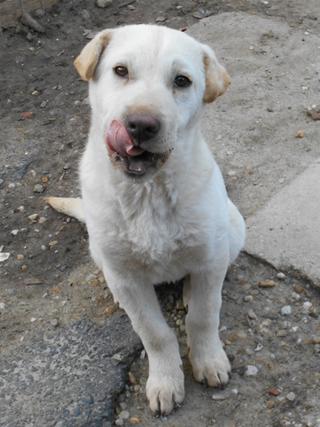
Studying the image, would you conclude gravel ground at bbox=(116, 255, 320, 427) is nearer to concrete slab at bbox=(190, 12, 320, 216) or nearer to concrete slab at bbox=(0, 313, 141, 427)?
concrete slab at bbox=(0, 313, 141, 427)

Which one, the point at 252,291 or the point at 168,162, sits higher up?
the point at 168,162

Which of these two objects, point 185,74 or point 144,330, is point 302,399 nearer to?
point 144,330

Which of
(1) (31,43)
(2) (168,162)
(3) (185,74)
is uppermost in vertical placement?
(3) (185,74)

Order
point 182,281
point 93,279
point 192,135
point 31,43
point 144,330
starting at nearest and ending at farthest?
point 192,135, point 144,330, point 182,281, point 93,279, point 31,43

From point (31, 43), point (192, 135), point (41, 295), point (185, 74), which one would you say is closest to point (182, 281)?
point (41, 295)

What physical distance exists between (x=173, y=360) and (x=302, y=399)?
0.57 meters

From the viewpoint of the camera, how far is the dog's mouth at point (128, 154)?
2.30 m

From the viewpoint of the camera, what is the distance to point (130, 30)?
99.4 inches

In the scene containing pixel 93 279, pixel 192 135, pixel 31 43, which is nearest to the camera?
pixel 192 135

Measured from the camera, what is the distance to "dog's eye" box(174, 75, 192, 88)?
2422 mm

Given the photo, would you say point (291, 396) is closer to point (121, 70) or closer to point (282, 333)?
point (282, 333)

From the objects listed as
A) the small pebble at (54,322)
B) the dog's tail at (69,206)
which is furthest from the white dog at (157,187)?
the dog's tail at (69,206)

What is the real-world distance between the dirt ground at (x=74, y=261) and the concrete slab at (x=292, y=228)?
0.10 m

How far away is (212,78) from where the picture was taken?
260 cm
